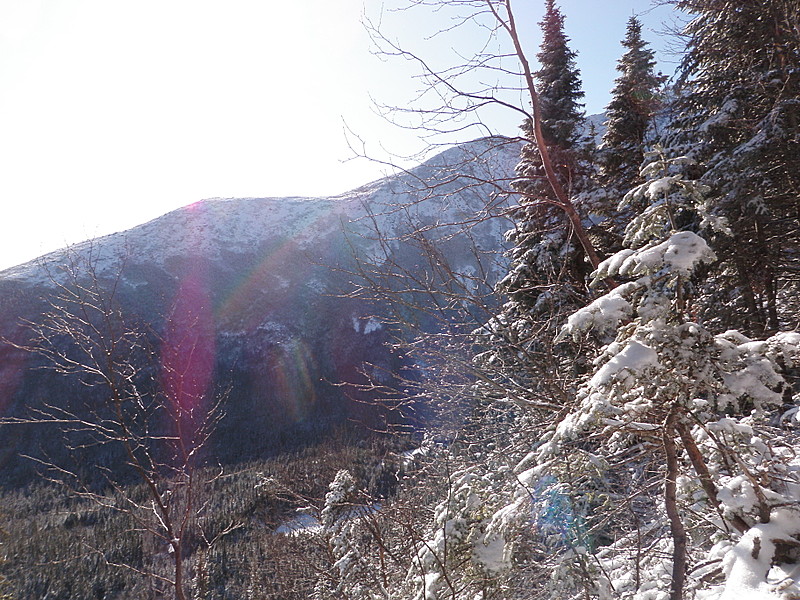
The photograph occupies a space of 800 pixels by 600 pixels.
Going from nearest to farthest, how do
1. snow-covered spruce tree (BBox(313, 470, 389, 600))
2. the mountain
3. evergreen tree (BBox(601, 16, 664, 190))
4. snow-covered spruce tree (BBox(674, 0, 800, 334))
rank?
1. snow-covered spruce tree (BBox(674, 0, 800, 334))
2. snow-covered spruce tree (BBox(313, 470, 389, 600))
3. evergreen tree (BBox(601, 16, 664, 190))
4. the mountain

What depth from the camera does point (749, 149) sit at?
24.5ft

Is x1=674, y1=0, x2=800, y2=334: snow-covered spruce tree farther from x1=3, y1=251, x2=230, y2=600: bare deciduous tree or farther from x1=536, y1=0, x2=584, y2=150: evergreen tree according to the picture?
x1=3, y1=251, x2=230, y2=600: bare deciduous tree

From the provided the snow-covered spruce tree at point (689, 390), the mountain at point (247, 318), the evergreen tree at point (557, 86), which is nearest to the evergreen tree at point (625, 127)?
the evergreen tree at point (557, 86)

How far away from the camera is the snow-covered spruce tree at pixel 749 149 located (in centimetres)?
740

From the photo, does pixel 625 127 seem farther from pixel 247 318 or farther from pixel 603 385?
pixel 247 318

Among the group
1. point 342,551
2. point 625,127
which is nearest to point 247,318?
point 342,551

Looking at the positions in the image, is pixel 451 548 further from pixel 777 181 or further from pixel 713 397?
pixel 777 181

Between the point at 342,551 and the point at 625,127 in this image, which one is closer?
the point at 342,551

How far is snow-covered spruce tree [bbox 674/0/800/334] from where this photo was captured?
24.3 ft

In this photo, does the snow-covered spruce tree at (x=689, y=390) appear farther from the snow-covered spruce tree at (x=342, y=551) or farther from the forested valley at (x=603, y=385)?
the snow-covered spruce tree at (x=342, y=551)

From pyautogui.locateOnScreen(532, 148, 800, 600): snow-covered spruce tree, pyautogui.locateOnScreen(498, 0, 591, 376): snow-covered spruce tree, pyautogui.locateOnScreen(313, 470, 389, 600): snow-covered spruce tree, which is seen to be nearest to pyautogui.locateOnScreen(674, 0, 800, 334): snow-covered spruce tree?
pyautogui.locateOnScreen(498, 0, 591, 376): snow-covered spruce tree

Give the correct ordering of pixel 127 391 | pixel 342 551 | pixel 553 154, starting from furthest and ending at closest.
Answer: pixel 342 551
pixel 553 154
pixel 127 391

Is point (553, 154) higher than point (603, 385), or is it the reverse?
point (553, 154)

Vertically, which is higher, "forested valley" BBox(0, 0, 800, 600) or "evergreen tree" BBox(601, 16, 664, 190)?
"evergreen tree" BBox(601, 16, 664, 190)
